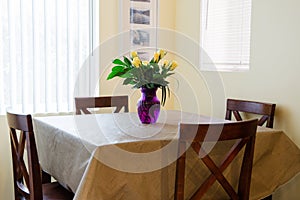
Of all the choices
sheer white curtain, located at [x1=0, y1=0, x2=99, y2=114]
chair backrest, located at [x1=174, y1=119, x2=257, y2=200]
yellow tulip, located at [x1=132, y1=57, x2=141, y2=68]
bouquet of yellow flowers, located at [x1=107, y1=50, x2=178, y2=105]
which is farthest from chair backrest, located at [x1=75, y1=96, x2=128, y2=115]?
chair backrest, located at [x1=174, y1=119, x2=257, y2=200]

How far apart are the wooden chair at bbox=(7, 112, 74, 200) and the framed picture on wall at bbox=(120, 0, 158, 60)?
5.83 ft

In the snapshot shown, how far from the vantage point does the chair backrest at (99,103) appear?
3006mm

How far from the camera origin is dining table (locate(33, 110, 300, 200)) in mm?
1709

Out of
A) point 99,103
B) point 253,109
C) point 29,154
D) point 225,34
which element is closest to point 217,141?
point 29,154

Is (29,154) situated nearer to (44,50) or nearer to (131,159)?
(131,159)

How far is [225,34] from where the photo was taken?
10.9 feet

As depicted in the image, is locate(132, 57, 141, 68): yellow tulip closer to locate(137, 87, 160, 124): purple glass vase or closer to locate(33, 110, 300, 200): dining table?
locate(137, 87, 160, 124): purple glass vase

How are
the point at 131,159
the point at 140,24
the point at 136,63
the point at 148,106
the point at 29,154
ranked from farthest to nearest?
the point at 140,24
the point at 148,106
the point at 136,63
the point at 29,154
the point at 131,159

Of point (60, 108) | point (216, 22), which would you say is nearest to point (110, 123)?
point (60, 108)

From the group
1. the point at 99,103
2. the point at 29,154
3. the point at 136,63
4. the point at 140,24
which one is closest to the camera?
the point at 29,154

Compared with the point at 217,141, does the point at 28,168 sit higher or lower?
lower

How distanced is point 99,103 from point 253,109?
1.20 m

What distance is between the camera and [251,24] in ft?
9.80

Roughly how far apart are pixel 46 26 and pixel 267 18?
5.87ft
